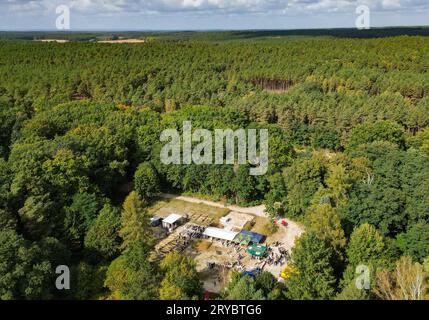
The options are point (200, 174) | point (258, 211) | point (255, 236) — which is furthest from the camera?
point (200, 174)

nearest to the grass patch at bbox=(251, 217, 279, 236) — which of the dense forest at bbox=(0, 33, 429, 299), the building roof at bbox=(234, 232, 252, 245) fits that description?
the dense forest at bbox=(0, 33, 429, 299)

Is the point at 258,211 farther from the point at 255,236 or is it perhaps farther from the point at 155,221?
the point at 155,221

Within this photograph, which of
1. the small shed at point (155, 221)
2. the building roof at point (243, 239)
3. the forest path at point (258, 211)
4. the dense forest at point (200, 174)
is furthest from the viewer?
the small shed at point (155, 221)

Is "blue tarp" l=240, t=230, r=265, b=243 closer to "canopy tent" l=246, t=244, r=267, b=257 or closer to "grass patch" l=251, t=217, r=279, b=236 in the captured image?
"grass patch" l=251, t=217, r=279, b=236

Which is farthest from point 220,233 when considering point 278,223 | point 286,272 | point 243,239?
point 286,272

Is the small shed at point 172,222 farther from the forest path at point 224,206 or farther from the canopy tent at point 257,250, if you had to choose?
the canopy tent at point 257,250

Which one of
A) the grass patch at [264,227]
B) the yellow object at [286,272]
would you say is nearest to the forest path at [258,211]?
the grass patch at [264,227]
